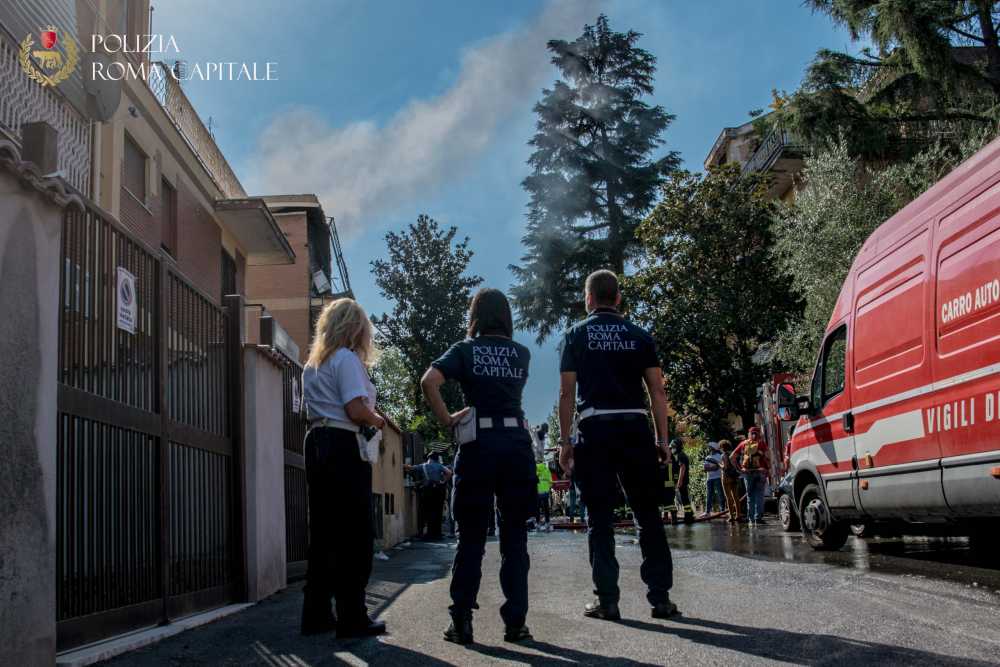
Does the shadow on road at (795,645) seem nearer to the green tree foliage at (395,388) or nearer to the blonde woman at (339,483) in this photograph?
the blonde woman at (339,483)

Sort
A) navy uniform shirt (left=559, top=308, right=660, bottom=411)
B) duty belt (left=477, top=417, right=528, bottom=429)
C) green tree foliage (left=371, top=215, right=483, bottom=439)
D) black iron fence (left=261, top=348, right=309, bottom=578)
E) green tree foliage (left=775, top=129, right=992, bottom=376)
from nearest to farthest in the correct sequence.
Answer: duty belt (left=477, top=417, right=528, bottom=429)
navy uniform shirt (left=559, top=308, right=660, bottom=411)
black iron fence (left=261, top=348, right=309, bottom=578)
green tree foliage (left=775, top=129, right=992, bottom=376)
green tree foliage (left=371, top=215, right=483, bottom=439)

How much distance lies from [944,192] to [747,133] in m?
34.8

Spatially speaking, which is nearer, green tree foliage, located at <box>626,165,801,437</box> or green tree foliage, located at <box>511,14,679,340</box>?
green tree foliage, located at <box>626,165,801,437</box>

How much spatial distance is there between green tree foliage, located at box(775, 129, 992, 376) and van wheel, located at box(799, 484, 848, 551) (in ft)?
37.5

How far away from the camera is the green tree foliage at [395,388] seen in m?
51.8

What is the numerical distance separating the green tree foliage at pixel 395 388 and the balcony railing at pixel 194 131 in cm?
2678

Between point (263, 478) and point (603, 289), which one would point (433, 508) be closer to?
point (263, 478)

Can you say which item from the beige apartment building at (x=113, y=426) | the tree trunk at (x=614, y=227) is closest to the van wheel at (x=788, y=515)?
the beige apartment building at (x=113, y=426)

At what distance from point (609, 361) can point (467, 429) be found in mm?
1046

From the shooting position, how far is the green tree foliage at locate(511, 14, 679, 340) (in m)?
34.1

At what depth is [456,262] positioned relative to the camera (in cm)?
4872

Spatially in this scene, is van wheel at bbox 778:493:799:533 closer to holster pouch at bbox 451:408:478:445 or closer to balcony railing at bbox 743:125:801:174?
holster pouch at bbox 451:408:478:445

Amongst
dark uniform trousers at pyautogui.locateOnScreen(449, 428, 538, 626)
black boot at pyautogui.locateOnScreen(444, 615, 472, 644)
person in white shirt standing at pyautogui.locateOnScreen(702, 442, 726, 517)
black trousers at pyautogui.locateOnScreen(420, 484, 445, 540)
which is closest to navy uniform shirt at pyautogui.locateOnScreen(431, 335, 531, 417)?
dark uniform trousers at pyautogui.locateOnScreen(449, 428, 538, 626)

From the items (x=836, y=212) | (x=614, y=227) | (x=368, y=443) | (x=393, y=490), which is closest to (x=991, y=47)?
(x=836, y=212)
